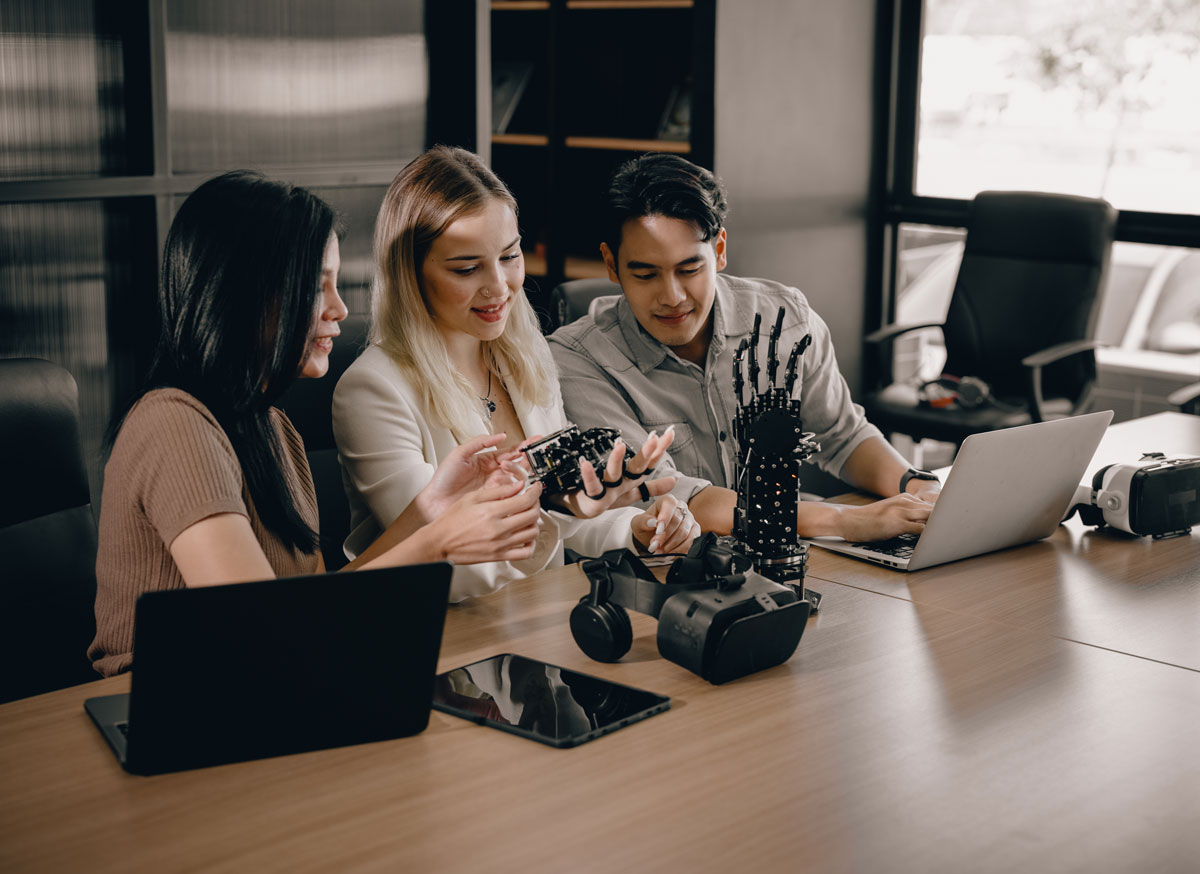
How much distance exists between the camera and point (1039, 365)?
12.0 feet

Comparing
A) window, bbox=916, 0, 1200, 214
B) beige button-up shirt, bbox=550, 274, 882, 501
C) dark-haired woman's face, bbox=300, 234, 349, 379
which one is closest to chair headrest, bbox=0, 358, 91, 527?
dark-haired woman's face, bbox=300, 234, 349, 379

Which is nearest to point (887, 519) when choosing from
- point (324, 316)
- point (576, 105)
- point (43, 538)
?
point (324, 316)

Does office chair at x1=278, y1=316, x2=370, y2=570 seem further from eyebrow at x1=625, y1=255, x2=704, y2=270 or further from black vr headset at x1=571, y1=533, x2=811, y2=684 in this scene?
black vr headset at x1=571, y1=533, x2=811, y2=684

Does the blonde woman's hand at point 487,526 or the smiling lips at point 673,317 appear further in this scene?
the smiling lips at point 673,317

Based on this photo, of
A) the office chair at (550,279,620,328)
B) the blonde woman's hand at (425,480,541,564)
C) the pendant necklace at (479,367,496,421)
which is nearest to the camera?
the blonde woman's hand at (425,480,541,564)

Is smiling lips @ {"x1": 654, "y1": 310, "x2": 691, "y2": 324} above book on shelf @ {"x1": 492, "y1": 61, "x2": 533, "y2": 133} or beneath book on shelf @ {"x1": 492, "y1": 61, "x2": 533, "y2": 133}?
beneath

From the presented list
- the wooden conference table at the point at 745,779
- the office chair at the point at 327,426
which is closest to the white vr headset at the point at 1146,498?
the wooden conference table at the point at 745,779

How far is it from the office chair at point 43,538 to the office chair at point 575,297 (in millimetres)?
1141

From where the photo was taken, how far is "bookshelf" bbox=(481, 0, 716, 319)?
447 cm

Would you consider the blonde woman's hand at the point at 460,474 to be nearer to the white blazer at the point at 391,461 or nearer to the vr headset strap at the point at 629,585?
the white blazer at the point at 391,461

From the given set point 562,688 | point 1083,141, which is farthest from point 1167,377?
point 562,688

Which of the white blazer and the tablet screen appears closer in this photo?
the tablet screen

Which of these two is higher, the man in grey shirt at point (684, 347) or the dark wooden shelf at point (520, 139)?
the dark wooden shelf at point (520, 139)

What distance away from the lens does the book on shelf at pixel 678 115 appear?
449 cm
